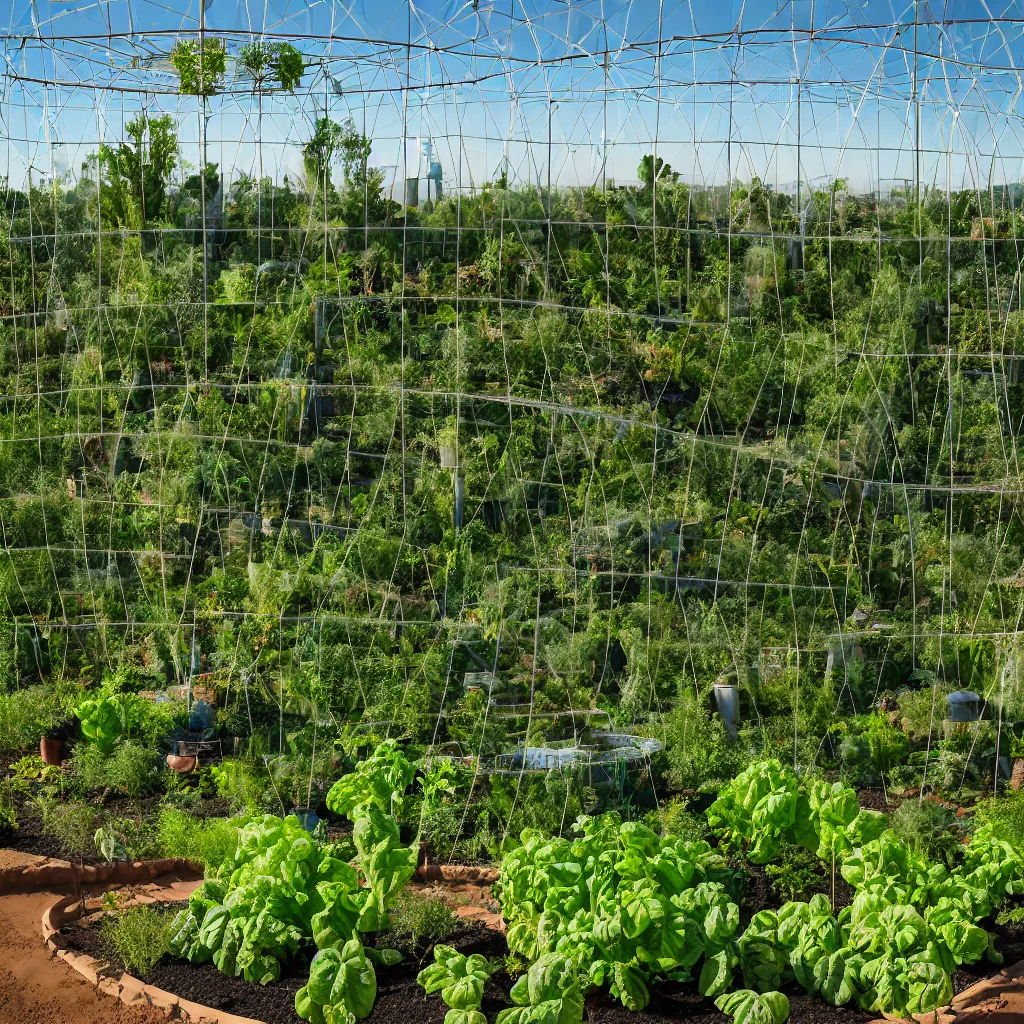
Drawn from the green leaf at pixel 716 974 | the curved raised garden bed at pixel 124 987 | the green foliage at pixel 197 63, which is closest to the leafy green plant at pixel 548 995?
the green leaf at pixel 716 974

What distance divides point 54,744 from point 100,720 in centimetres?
49

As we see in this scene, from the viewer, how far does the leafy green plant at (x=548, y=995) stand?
14.6 ft

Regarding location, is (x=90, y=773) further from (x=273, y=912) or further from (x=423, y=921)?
(x=423, y=921)

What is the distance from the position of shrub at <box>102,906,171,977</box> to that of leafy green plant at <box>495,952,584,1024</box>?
1.66 m

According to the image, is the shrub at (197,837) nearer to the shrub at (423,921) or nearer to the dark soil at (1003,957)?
the shrub at (423,921)

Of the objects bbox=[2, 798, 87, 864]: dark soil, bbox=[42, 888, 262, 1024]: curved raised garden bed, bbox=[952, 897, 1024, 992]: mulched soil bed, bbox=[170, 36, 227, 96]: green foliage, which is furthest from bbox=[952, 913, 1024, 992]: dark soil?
bbox=[170, 36, 227, 96]: green foliage

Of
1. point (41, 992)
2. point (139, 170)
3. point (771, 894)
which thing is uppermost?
point (139, 170)

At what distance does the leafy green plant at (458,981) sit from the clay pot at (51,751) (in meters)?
3.40

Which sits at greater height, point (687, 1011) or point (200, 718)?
point (200, 718)

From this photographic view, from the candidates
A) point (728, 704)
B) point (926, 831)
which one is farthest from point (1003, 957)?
point (728, 704)

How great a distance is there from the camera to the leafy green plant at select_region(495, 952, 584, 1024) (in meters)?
4.45

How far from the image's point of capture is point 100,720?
727 cm

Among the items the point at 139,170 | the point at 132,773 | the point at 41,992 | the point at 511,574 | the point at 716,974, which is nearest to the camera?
the point at 716,974

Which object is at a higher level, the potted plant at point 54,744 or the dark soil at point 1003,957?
the potted plant at point 54,744
